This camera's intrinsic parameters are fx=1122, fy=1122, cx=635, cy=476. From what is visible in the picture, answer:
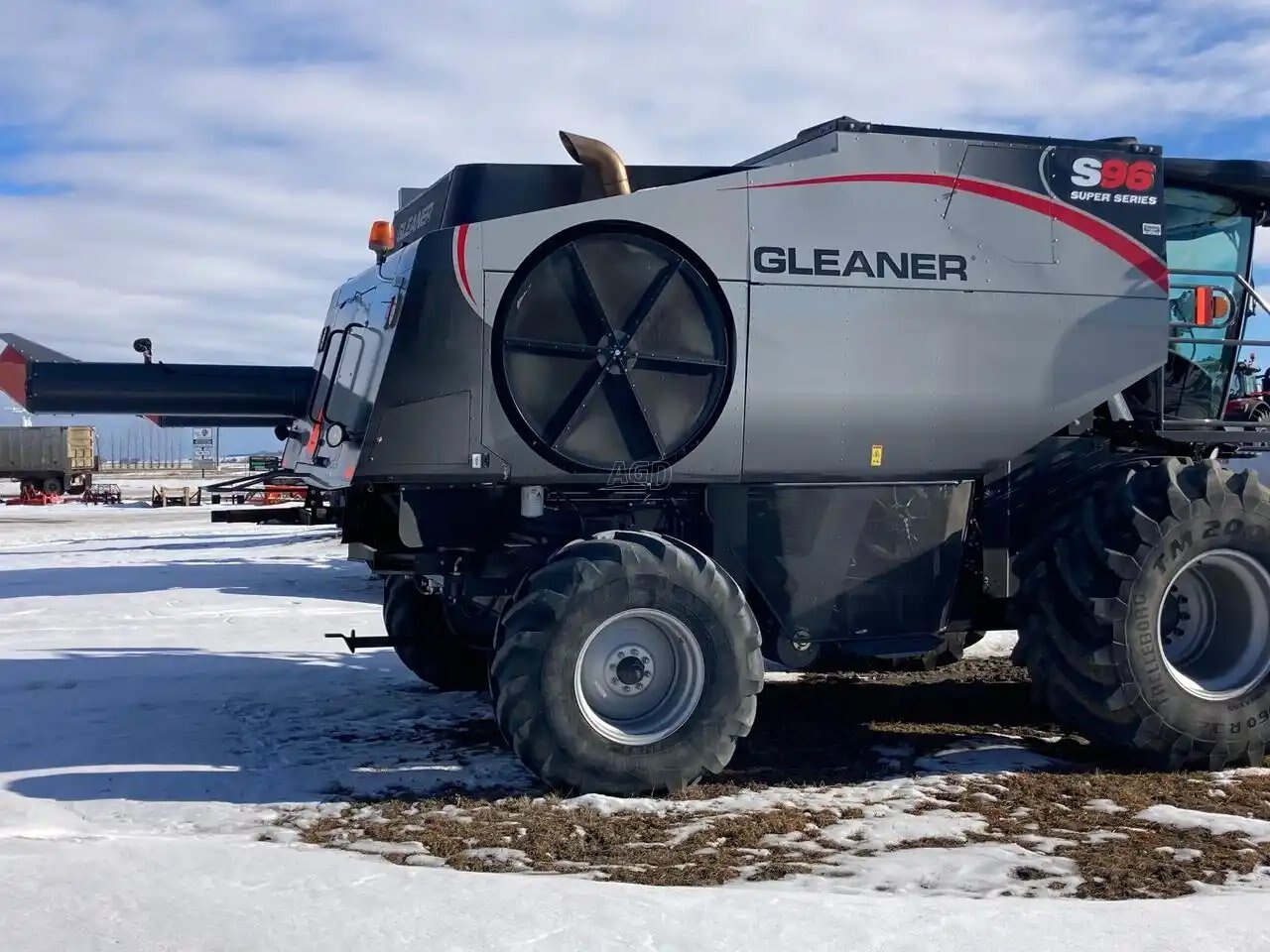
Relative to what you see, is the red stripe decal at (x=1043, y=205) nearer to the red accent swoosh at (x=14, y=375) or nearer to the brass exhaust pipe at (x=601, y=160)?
the brass exhaust pipe at (x=601, y=160)

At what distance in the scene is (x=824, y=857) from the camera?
4.50 meters

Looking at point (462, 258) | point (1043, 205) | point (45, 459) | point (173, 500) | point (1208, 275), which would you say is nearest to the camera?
point (462, 258)

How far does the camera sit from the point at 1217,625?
659 cm

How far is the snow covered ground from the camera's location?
3.49m

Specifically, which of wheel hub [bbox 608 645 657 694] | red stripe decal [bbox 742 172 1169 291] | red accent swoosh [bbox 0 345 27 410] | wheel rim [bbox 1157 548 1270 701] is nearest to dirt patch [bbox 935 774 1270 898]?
wheel rim [bbox 1157 548 1270 701]

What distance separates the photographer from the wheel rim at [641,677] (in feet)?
18.3

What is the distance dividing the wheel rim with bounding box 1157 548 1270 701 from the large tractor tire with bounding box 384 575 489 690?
4.35 meters

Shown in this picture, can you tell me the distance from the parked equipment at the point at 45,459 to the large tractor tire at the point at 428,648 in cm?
4975

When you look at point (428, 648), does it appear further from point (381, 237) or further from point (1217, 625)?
point (1217, 625)

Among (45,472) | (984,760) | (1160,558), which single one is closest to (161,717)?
(984,760)

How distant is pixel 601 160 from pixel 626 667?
2759 mm

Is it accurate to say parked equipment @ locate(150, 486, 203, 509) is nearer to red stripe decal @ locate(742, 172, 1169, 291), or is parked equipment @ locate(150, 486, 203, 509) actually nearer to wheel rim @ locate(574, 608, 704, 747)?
wheel rim @ locate(574, 608, 704, 747)

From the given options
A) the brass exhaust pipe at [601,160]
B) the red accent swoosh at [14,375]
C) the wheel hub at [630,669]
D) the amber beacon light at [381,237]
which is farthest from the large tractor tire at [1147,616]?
the red accent swoosh at [14,375]

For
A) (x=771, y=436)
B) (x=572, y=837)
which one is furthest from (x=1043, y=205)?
(x=572, y=837)
